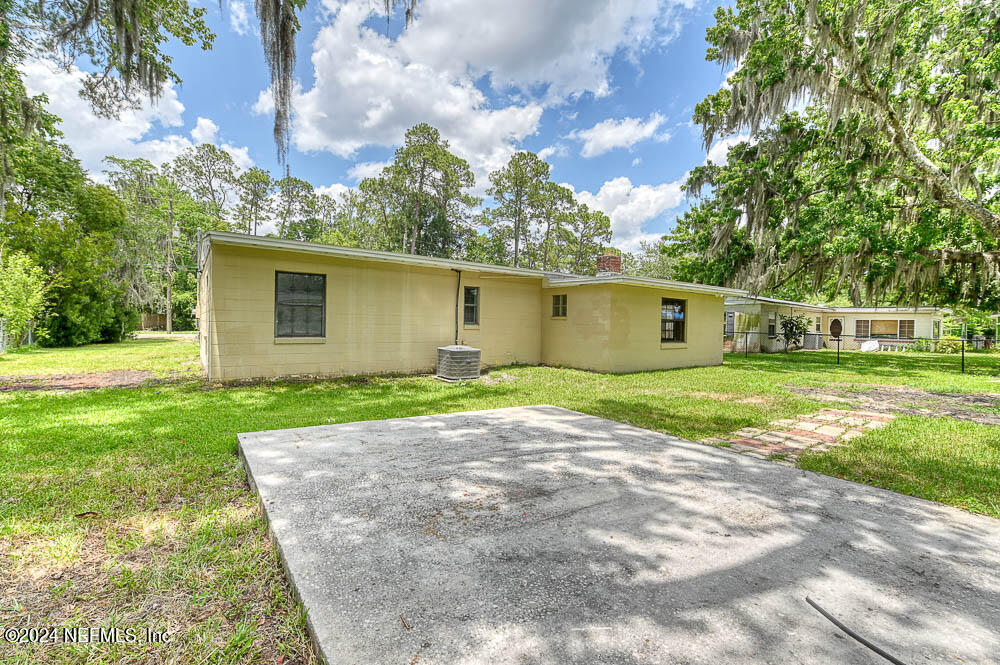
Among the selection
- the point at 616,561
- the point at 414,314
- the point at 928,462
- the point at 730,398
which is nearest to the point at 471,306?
the point at 414,314

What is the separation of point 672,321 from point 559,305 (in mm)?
3276

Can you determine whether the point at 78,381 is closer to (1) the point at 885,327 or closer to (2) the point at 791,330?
(2) the point at 791,330

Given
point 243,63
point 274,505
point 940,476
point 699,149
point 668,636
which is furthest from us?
point 699,149

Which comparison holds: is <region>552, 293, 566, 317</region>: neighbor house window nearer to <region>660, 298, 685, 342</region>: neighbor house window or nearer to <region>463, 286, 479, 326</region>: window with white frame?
<region>463, 286, 479, 326</region>: window with white frame

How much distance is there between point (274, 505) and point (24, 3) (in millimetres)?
9075

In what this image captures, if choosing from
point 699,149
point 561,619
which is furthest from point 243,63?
point 699,149

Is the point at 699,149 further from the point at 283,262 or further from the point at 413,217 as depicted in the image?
the point at 413,217

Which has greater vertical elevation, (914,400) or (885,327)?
(885,327)

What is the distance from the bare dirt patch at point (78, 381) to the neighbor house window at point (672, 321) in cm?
1171

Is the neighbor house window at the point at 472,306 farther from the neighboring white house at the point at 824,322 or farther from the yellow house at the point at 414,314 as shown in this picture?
the neighboring white house at the point at 824,322

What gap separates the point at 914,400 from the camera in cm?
698

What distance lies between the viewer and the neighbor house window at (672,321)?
11.1 m

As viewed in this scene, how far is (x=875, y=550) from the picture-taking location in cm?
201

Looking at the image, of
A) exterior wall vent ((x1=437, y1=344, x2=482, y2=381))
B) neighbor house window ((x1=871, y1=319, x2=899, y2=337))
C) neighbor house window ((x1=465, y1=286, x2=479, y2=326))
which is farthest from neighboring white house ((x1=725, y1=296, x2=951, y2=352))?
exterior wall vent ((x1=437, y1=344, x2=482, y2=381))
